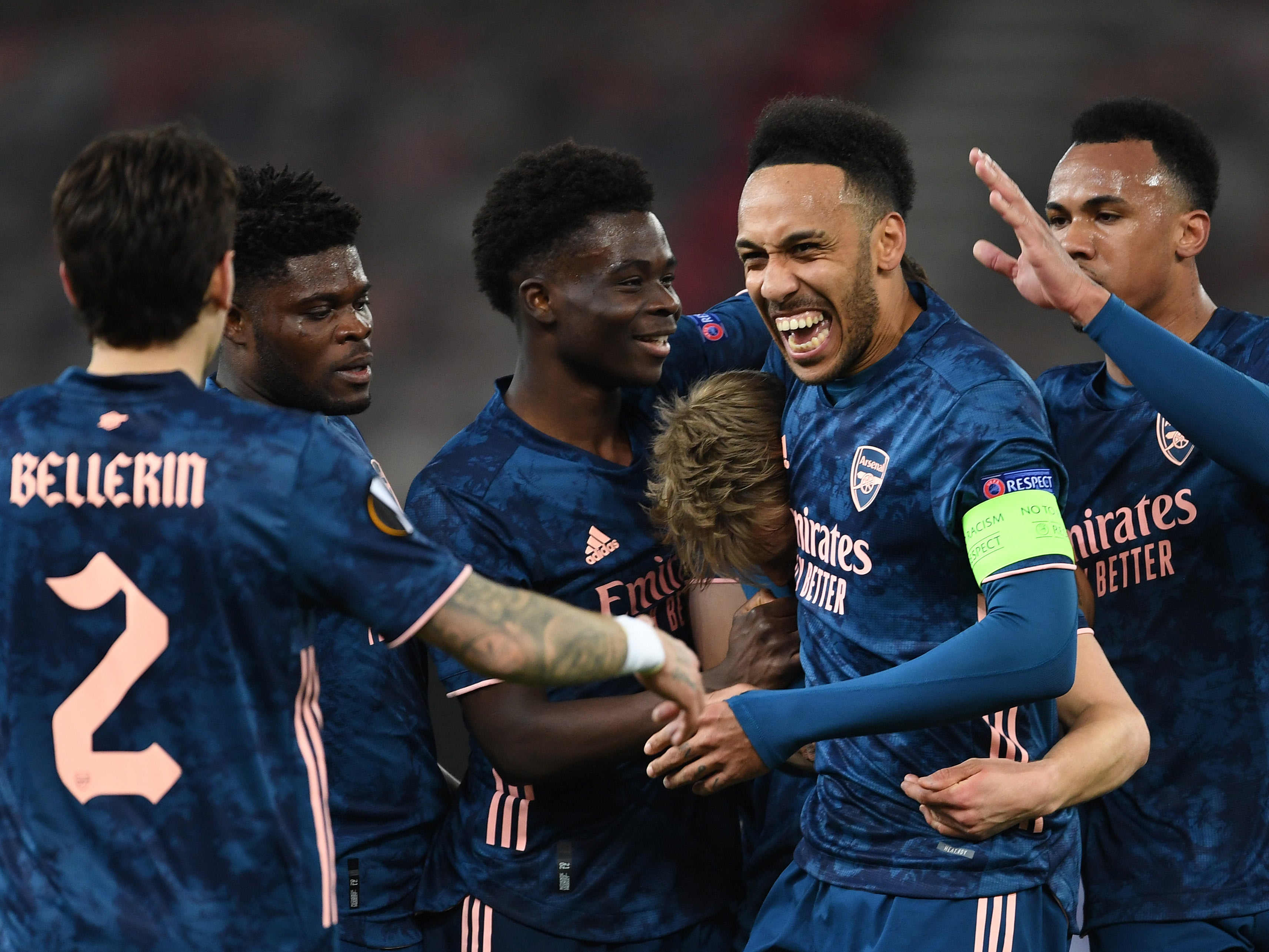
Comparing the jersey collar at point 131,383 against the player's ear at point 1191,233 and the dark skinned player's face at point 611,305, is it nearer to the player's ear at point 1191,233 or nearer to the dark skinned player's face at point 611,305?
the dark skinned player's face at point 611,305

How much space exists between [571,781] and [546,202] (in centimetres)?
121

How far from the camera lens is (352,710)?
9.91 ft

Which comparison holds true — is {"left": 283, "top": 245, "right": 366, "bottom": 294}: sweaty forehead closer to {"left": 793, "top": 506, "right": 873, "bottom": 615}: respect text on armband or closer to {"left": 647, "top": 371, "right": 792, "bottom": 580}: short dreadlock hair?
{"left": 647, "top": 371, "right": 792, "bottom": 580}: short dreadlock hair

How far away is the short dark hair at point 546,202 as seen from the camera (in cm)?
301

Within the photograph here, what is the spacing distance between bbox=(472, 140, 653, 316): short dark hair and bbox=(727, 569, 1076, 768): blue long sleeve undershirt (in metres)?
1.23

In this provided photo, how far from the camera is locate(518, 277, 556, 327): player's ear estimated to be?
119 inches

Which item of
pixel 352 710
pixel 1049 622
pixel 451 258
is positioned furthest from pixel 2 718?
pixel 451 258

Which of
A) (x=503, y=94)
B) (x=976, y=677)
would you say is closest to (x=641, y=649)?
(x=976, y=677)

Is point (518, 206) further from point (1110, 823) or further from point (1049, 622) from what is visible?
point (1110, 823)

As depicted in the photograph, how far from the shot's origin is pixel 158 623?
189 cm

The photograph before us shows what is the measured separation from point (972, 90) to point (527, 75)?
8.00 ft

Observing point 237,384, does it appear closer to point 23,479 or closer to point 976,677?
point 23,479

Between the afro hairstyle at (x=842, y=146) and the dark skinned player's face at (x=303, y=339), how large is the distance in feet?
3.41

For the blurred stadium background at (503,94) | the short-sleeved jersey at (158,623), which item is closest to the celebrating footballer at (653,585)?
the short-sleeved jersey at (158,623)
